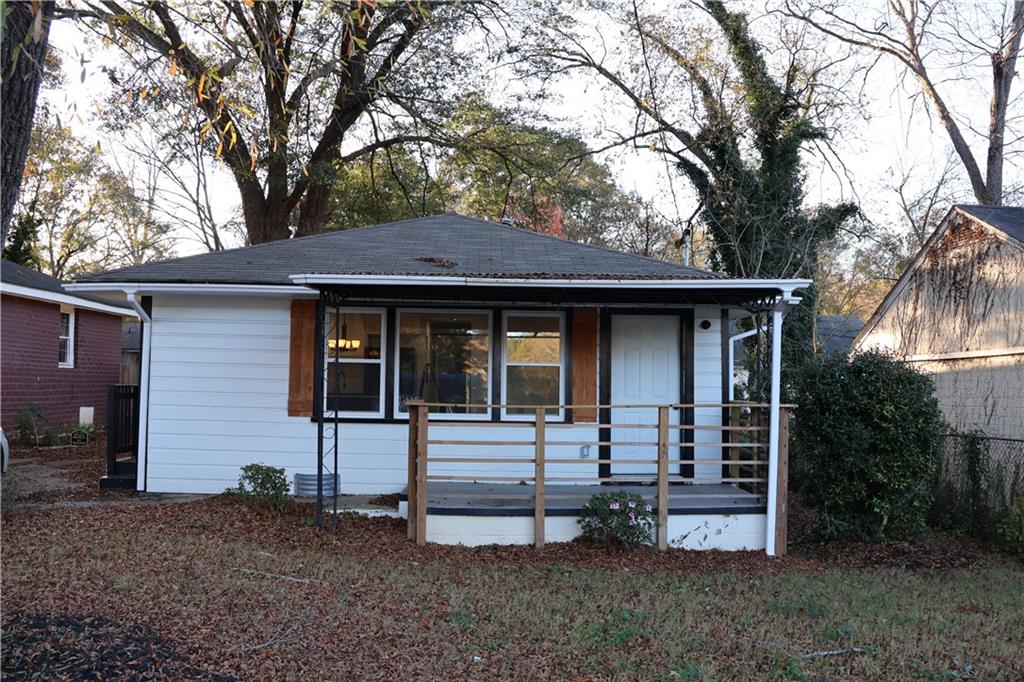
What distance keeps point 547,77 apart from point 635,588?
50.8ft

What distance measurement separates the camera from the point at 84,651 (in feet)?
15.0

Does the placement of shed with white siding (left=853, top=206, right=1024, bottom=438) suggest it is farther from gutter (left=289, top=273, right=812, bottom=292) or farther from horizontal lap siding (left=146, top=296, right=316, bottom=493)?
horizontal lap siding (left=146, top=296, right=316, bottom=493)

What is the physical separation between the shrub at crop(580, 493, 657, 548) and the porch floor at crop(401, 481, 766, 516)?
0.20m

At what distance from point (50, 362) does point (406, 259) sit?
10.6 meters

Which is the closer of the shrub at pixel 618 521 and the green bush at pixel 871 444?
the shrub at pixel 618 521

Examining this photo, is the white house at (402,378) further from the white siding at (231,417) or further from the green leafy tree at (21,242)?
the green leafy tree at (21,242)

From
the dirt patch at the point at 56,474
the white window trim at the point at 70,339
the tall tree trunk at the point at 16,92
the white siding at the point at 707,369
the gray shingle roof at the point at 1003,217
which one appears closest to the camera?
the tall tree trunk at the point at 16,92

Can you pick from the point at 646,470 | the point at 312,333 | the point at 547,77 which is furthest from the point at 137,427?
the point at 547,77

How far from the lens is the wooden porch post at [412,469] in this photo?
8109 mm

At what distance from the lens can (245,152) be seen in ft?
57.7

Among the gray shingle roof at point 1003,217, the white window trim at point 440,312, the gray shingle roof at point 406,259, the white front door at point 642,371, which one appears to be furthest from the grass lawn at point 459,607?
the gray shingle roof at point 1003,217

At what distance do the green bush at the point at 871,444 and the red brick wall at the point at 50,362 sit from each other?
41.4 feet

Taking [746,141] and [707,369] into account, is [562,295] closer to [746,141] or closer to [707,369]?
[707,369]

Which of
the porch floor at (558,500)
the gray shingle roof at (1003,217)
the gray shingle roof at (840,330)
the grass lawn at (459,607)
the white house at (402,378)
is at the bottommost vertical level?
the grass lawn at (459,607)
